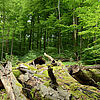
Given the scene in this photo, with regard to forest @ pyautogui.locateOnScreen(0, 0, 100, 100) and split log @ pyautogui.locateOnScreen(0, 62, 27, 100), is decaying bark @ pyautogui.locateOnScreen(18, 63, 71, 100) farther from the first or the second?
split log @ pyautogui.locateOnScreen(0, 62, 27, 100)

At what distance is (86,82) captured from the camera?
2.82 meters

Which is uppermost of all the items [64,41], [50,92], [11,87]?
[64,41]

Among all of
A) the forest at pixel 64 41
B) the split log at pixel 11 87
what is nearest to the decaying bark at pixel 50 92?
the forest at pixel 64 41

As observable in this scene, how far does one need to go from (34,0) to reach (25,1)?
1818 mm

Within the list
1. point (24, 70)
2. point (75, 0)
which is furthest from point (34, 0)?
point (24, 70)

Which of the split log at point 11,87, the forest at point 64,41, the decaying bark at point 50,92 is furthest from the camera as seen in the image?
the forest at point 64,41

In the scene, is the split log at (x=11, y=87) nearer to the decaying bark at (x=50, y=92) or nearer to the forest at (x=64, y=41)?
the forest at (x=64, y=41)

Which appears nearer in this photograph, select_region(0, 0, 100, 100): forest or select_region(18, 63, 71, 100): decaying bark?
select_region(18, 63, 71, 100): decaying bark

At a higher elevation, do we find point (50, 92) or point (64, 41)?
point (64, 41)

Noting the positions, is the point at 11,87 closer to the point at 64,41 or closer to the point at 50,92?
the point at 50,92

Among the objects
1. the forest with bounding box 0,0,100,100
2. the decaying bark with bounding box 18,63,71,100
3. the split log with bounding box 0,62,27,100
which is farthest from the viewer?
the forest with bounding box 0,0,100,100

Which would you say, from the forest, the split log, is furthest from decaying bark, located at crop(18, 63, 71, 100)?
the split log

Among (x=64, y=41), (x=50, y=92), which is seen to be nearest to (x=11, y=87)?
(x=50, y=92)

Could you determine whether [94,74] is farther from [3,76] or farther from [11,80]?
[3,76]
